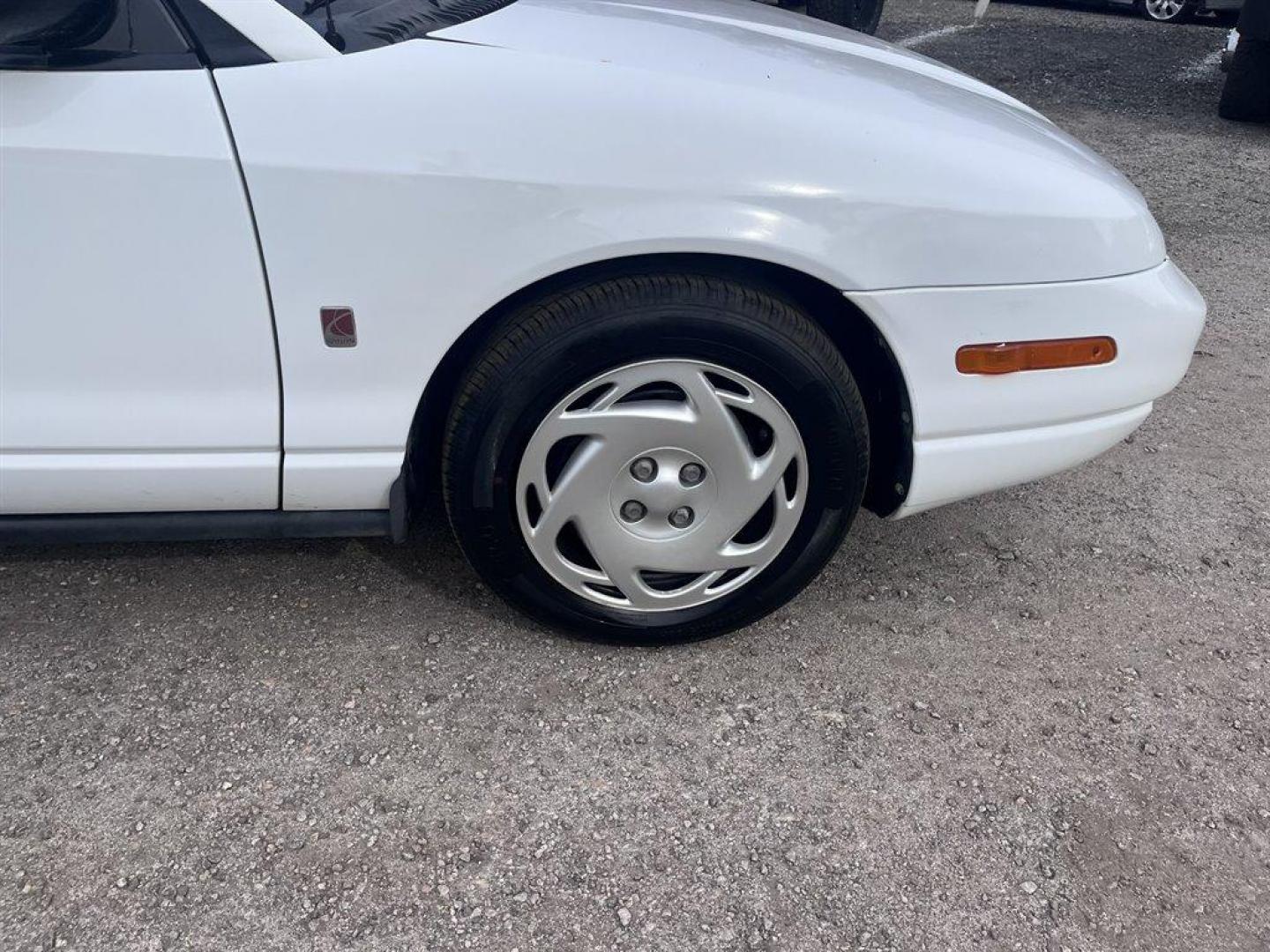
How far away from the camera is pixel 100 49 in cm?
182

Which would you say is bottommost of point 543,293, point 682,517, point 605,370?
point 682,517

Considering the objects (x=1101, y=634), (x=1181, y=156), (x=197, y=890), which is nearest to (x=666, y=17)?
(x=1101, y=634)

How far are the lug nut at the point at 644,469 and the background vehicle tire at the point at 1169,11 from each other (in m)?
10.4

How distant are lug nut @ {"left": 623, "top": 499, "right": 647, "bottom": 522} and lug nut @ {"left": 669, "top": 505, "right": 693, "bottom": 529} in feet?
0.20

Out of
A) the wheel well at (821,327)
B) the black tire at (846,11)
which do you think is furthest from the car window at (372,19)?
the black tire at (846,11)

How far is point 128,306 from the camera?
1.92 m

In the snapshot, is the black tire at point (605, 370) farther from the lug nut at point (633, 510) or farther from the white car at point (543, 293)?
the lug nut at point (633, 510)

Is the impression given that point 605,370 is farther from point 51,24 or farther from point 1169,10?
point 1169,10

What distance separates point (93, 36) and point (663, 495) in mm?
1279

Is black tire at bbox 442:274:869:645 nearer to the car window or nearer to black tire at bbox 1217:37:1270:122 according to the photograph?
the car window

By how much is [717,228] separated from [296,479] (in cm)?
93

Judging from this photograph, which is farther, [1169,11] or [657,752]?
[1169,11]

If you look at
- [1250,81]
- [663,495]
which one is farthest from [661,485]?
[1250,81]

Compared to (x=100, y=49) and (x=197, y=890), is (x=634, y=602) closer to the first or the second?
(x=197, y=890)
